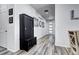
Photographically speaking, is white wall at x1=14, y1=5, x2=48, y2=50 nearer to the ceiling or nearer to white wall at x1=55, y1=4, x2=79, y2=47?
the ceiling

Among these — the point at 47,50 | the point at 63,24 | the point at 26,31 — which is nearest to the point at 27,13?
the point at 26,31

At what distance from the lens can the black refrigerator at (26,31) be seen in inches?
82.6

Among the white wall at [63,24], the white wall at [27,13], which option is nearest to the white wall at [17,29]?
the white wall at [27,13]

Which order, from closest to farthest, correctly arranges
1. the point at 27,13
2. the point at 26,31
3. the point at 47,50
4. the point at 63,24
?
the point at 47,50 < the point at 63,24 < the point at 27,13 < the point at 26,31

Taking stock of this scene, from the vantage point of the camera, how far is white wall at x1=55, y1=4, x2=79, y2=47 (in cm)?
182

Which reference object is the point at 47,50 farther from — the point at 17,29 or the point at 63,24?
the point at 17,29

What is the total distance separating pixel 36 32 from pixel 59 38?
721 mm

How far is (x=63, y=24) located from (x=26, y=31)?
109 cm

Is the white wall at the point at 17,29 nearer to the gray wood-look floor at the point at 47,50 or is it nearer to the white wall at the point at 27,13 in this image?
the white wall at the point at 27,13

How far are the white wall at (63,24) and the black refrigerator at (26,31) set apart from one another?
27.0 inches

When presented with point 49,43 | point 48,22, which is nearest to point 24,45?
point 49,43

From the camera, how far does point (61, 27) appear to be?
199 cm

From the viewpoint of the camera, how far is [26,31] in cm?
228

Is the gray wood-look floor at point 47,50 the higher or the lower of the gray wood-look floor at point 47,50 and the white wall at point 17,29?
the lower
